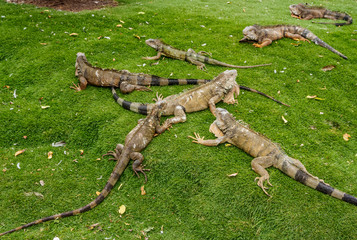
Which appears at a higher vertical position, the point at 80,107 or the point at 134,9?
the point at 134,9

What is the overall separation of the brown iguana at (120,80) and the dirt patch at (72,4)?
560cm

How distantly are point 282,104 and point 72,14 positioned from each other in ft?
26.8

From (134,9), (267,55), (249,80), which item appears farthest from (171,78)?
(134,9)

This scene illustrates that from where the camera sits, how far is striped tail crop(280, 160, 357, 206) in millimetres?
3848

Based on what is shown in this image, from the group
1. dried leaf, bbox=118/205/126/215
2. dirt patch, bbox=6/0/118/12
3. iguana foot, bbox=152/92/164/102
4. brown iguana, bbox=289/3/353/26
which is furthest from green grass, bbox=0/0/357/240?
brown iguana, bbox=289/3/353/26

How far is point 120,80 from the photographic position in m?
5.98

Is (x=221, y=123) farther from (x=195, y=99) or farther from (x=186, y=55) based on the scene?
(x=186, y=55)

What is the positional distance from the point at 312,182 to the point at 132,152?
307 cm

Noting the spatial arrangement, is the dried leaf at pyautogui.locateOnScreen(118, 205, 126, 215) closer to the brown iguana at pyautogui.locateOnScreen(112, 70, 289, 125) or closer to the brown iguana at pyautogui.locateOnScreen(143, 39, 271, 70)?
the brown iguana at pyautogui.locateOnScreen(112, 70, 289, 125)

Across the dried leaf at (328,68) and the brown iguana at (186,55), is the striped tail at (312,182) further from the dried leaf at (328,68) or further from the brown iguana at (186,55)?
the dried leaf at (328,68)

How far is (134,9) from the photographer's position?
33.8 ft

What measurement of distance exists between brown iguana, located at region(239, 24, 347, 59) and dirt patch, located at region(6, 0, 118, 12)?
664 centimetres

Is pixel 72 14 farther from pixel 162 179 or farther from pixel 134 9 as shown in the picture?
pixel 162 179

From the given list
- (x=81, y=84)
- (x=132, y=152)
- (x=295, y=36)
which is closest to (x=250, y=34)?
(x=295, y=36)
